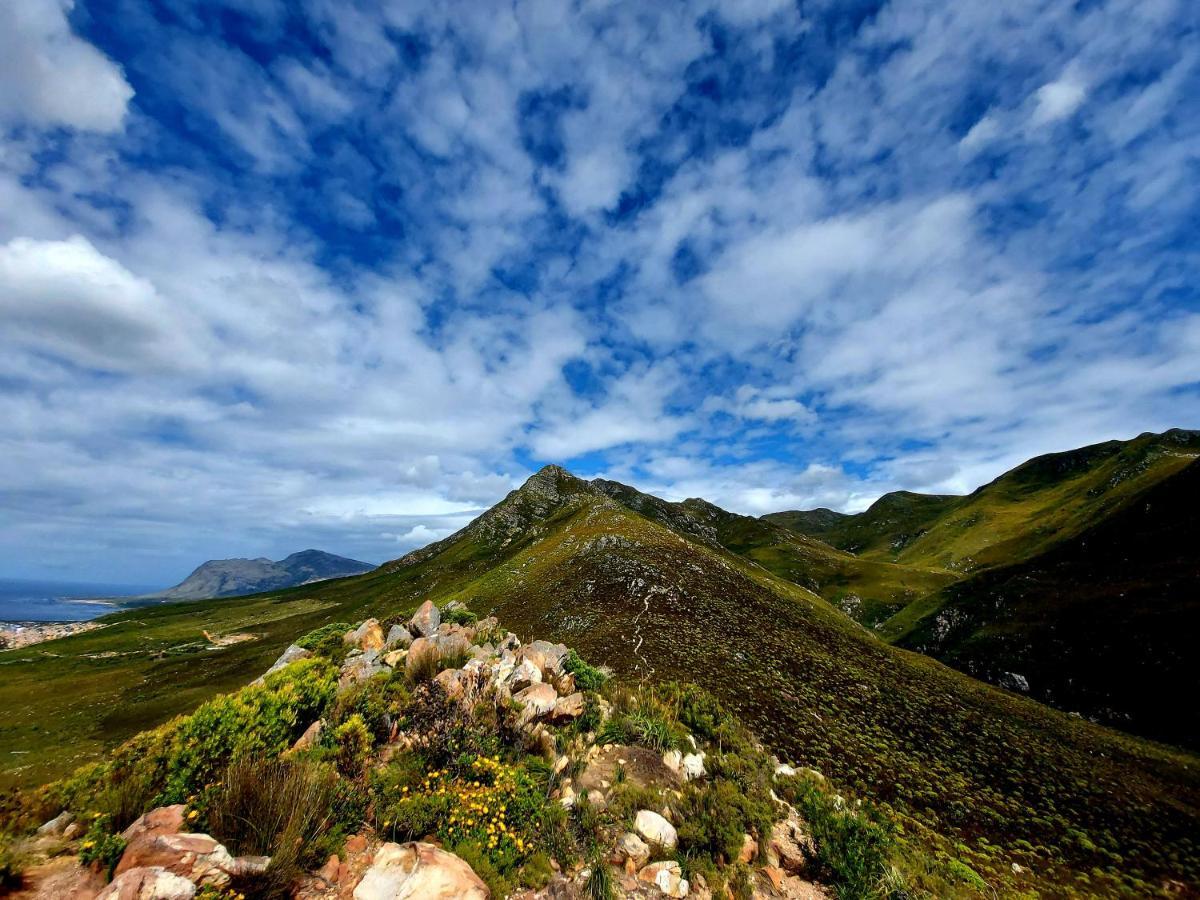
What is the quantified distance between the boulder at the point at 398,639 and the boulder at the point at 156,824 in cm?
1604

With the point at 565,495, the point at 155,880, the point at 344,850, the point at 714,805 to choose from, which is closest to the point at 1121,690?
the point at 714,805

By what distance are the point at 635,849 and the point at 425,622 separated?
19427 mm

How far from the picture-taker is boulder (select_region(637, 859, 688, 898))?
987cm

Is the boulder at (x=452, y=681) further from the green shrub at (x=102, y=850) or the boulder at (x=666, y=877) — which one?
the green shrub at (x=102, y=850)

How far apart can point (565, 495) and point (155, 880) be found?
4820 inches

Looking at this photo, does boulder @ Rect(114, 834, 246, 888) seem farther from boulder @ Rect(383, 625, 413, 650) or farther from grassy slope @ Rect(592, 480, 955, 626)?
grassy slope @ Rect(592, 480, 955, 626)

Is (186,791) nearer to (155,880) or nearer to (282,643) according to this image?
(155,880)

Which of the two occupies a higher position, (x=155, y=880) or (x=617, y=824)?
(x=155, y=880)

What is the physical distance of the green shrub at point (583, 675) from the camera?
20.1m

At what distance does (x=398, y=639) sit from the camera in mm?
24016

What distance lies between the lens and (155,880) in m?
6.00

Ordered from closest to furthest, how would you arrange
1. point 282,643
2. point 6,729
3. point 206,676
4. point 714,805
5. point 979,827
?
point 714,805, point 979,827, point 6,729, point 206,676, point 282,643

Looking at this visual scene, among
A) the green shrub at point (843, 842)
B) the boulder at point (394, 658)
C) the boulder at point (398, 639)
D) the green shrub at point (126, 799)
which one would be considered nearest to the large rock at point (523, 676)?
the boulder at point (394, 658)

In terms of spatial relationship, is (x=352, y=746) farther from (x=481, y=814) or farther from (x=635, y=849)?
(x=635, y=849)
